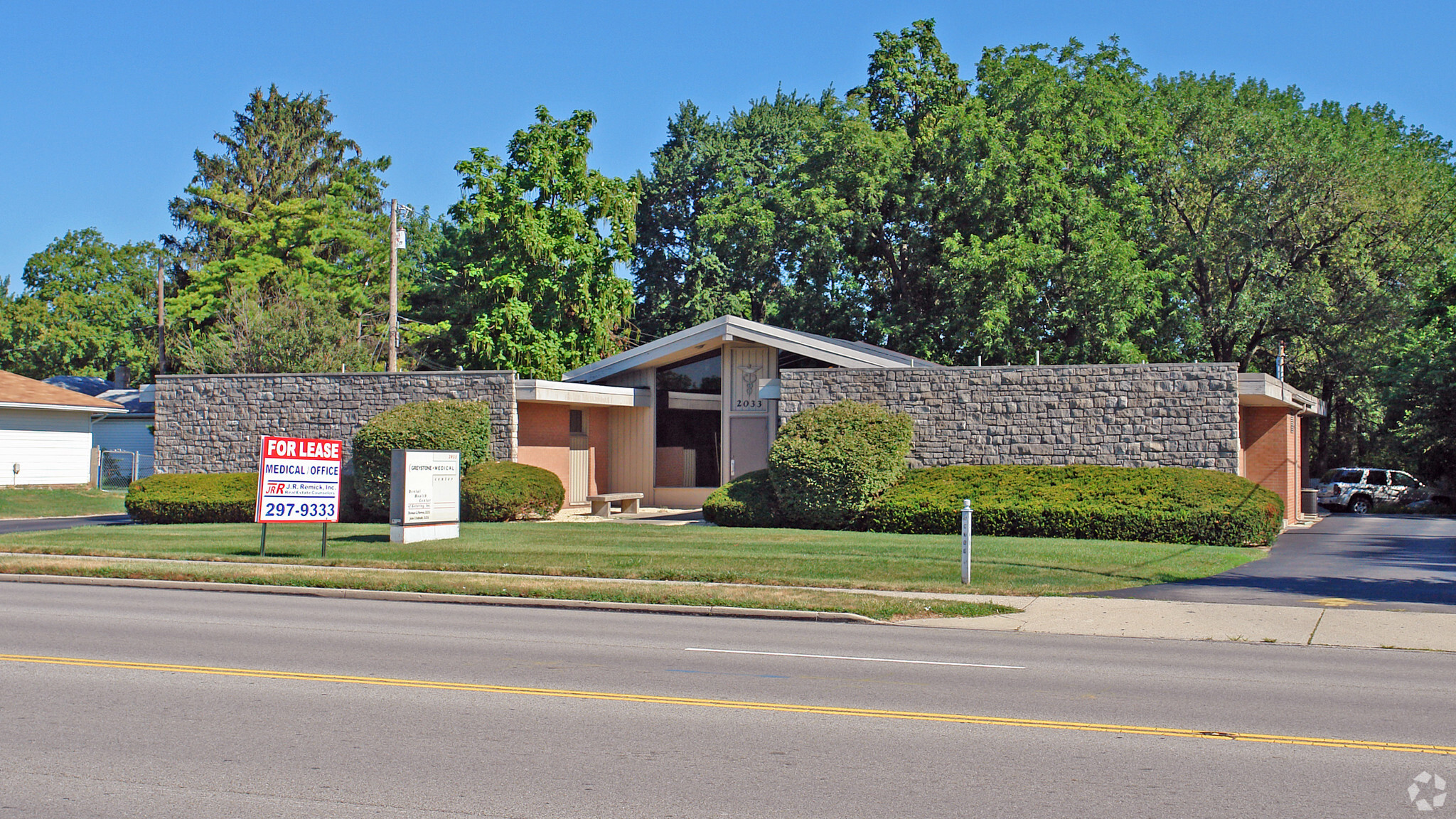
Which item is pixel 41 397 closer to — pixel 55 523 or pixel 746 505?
pixel 55 523

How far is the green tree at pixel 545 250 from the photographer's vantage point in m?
41.8

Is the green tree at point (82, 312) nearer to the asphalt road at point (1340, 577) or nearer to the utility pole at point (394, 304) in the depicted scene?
the utility pole at point (394, 304)

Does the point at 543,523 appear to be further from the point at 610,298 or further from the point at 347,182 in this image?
the point at 347,182

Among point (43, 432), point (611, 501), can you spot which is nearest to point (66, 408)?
point (43, 432)

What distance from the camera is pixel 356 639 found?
1179 cm

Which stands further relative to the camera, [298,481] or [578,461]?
[578,461]

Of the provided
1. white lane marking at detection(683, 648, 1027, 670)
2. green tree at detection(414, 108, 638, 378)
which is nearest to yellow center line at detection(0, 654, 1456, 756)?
white lane marking at detection(683, 648, 1027, 670)

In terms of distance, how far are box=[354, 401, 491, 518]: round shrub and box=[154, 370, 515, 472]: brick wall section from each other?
1.10 metres

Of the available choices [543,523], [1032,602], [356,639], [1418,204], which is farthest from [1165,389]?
[1418,204]

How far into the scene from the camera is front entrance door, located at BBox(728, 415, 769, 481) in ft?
102

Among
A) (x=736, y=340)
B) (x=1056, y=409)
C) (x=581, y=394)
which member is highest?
(x=736, y=340)

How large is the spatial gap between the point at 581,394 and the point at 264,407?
8.36 meters

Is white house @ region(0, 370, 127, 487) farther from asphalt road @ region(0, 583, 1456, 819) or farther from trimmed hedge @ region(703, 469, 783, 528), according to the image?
asphalt road @ region(0, 583, 1456, 819)

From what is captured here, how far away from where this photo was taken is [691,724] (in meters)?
8.00
